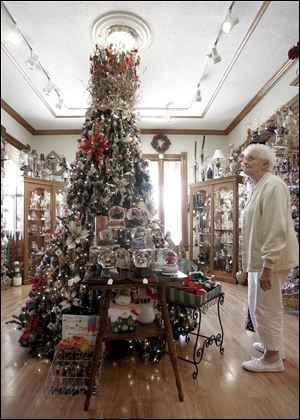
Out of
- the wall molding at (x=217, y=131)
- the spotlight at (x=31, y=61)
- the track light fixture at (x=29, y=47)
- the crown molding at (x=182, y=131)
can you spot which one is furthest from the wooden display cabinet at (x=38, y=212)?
the spotlight at (x=31, y=61)

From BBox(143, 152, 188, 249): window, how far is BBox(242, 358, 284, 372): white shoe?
3.53 metres

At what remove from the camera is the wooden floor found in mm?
1045

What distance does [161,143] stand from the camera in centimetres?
529

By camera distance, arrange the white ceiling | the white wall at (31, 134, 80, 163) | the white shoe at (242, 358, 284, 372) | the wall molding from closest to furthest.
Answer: the white shoe at (242, 358, 284, 372), the white ceiling, the wall molding, the white wall at (31, 134, 80, 163)

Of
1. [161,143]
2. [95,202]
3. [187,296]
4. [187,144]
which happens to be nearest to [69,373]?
[187,296]

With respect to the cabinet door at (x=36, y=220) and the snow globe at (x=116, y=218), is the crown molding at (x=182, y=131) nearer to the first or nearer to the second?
the cabinet door at (x=36, y=220)

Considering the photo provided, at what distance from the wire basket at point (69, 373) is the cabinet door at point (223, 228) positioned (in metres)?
3.22

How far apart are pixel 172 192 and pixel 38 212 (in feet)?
8.21

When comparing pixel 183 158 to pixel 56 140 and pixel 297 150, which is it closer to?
pixel 56 140

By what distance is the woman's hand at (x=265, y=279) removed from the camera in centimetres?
155

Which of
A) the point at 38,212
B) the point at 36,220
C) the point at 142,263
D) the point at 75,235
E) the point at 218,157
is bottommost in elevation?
the point at 142,263

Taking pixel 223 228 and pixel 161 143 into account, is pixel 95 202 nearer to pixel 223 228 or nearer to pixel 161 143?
pixel 223 228

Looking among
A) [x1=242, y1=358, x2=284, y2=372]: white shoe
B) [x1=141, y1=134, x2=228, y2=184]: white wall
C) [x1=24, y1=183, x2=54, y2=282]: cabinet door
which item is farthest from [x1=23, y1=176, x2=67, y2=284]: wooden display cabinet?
[x1=242, y1=358, x2=284, y2=372]: white shoe

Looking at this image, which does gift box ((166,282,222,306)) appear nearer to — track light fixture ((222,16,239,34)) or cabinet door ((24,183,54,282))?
track light fixture ((222,16,239,34))
